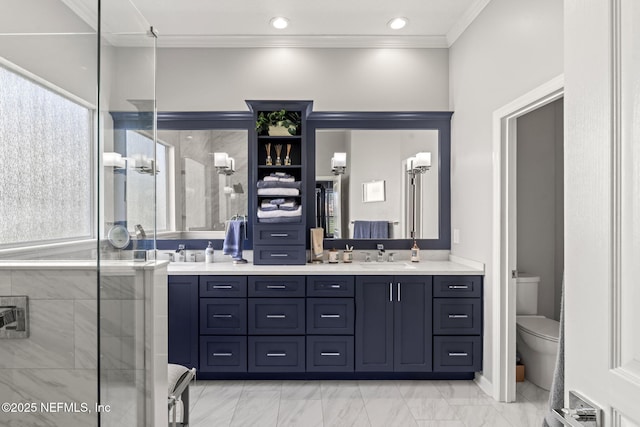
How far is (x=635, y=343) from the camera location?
560 mm

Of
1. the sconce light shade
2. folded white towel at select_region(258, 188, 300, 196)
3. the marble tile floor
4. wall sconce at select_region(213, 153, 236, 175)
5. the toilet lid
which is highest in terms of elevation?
wall sconce at select_region(213, 153, 236, 175)

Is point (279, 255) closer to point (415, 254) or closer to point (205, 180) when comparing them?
point (205, 180)

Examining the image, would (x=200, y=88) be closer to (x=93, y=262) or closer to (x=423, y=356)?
(x=93, y=262)

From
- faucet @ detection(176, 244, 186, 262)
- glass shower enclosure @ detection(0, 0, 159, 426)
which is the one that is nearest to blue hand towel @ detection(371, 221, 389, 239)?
faucet @ detection(176, 244, 186, 262)

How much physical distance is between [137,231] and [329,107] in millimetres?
2634

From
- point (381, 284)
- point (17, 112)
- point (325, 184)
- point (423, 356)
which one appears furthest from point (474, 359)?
point (17, 112)

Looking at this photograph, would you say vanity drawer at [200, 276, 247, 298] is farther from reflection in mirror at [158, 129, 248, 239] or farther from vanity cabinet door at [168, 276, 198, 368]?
reflection in mirror at [158, 129, 248, 239]

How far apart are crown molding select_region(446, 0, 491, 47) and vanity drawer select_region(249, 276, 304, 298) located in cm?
238

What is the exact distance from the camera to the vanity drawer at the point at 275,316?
2.96m

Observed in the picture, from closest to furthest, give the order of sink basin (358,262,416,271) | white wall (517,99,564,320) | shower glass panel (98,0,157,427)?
shower glass panel (98,0,157,427), sink basin (358,262,416,271), white wall (517,99,564,320)

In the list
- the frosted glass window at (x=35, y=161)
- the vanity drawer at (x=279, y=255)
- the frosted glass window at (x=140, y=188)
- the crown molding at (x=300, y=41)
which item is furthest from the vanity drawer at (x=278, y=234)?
the frosted glass window at (x=140, y=188)

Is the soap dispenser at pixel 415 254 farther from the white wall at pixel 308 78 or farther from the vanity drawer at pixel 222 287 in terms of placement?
A: the vanity drawer at pixel 222 287

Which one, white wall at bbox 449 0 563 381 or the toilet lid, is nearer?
white wall at bbox 449 0 563 381

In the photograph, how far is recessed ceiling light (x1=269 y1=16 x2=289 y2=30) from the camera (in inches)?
126
